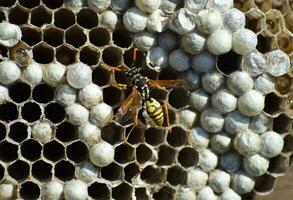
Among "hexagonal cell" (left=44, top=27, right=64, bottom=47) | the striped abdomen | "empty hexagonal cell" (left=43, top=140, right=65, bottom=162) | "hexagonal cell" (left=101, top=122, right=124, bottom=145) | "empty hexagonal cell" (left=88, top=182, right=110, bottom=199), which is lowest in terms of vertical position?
"empty hexagonal cell" (left=88, top=182, right=110, bottom=199)

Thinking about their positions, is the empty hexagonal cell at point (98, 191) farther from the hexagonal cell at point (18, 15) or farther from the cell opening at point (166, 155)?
the hexagonal cell at point (18, 15)

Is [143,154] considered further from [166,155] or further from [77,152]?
[77,152]

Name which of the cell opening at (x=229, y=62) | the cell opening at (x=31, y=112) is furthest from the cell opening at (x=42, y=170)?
the cell opening at (x=229, y=62)

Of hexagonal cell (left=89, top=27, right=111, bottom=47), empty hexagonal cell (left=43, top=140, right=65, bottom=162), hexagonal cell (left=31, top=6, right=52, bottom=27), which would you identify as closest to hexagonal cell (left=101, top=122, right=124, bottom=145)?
empty hexagonal cell (left=43, top=140, right=65, bottom=162)

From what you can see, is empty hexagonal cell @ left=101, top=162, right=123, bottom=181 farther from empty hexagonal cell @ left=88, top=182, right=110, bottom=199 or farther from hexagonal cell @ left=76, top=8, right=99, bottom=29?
hexagonal cell @ left=76, top=8, right=99, bottom=29

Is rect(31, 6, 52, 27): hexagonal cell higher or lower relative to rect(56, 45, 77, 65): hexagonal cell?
higher

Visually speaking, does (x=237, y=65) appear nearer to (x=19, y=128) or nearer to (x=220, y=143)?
(x=220, y=143)

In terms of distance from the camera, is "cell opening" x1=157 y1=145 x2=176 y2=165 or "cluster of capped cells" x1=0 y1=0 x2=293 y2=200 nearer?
"cluster of capped cells" x1=0 y1=0 x2=293 y2=200
